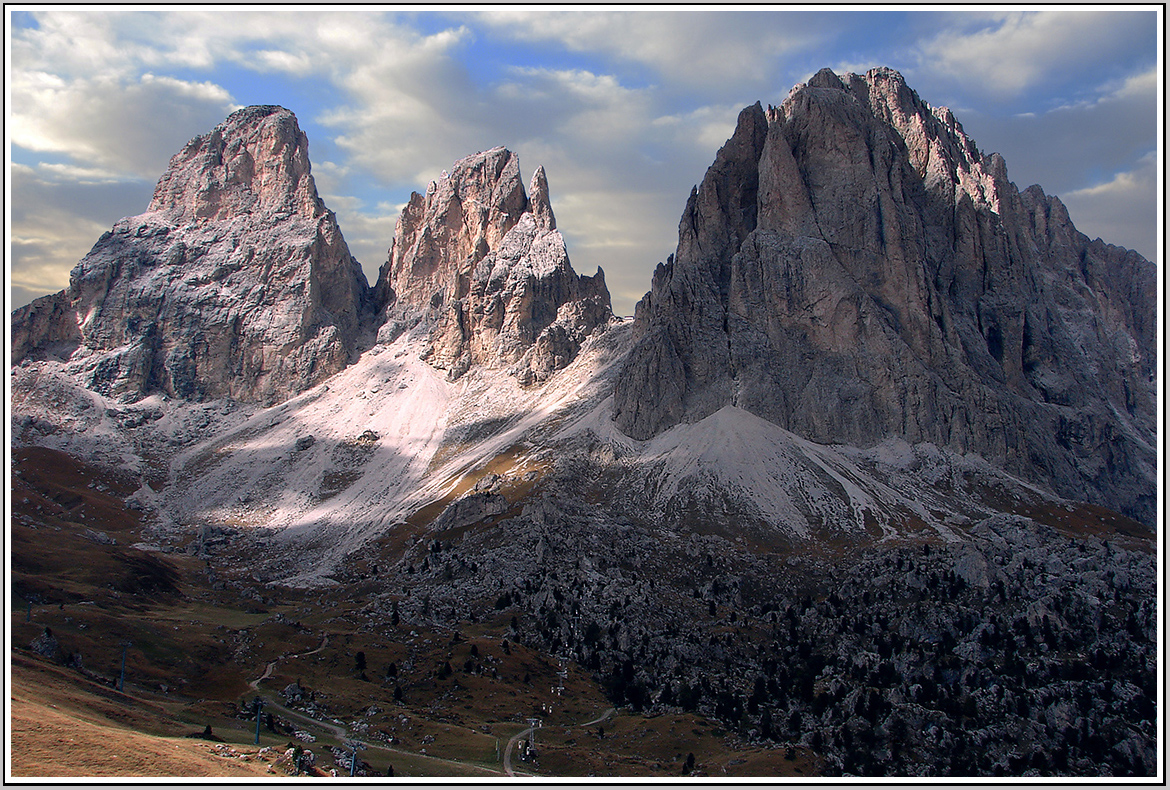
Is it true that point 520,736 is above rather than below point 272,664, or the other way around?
below

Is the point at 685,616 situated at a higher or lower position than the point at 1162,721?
lower

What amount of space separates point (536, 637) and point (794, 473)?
8282 cm

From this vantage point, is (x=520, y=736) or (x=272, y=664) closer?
(x=520, y=736)

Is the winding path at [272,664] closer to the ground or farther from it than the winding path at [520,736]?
farther from it

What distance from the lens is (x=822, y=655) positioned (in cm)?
11662

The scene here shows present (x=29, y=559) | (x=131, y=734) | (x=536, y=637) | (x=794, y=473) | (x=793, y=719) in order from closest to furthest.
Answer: (x=131, y=734) → (x=793, y=719) → (x=536, y=637) → (x=29, y=559) → (x=794, y=473)

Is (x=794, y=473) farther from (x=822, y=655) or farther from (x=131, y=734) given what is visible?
(x=131, y=734)

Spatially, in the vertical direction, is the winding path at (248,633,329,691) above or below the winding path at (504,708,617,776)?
above

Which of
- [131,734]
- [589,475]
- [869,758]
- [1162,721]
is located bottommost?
[869,758]

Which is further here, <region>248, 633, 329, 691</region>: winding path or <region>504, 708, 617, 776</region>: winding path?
<region>248, 633, 329, 691</region>: winding path

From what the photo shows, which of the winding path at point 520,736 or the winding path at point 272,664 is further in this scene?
the winding path at point 272,664

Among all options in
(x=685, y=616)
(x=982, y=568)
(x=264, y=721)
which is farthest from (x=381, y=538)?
(x=982, y=568)

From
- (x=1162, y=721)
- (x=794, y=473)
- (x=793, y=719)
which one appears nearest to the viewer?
(x=1162, y=721)

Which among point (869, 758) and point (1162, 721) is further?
point (869, 758)
